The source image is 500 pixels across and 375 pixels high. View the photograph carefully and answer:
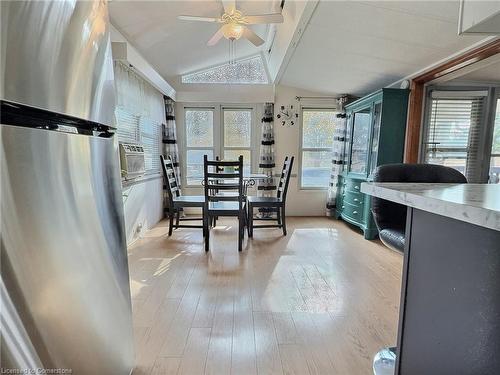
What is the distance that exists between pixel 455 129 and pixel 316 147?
2.08m

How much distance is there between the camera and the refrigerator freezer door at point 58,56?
672 millimetres

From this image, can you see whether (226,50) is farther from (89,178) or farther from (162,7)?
(89,178)

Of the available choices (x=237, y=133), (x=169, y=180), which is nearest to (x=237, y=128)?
(x=237, y=133)

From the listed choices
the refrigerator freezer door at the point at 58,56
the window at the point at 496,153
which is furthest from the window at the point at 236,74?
the refrigerator freezer door at the point at 58,56

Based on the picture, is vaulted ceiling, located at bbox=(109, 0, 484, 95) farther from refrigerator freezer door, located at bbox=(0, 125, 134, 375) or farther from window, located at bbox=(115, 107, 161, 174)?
refrigerator freezer door, located at bbox=(0, 125, 134, 375)

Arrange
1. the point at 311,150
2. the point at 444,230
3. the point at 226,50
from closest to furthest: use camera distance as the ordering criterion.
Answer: the point at 444,230 → the point at 226,50 → the point at 311,150

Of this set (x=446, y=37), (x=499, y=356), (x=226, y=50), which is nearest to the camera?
(x=499, y=356)

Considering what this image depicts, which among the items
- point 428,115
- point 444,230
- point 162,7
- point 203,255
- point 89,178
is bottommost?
point 203,255

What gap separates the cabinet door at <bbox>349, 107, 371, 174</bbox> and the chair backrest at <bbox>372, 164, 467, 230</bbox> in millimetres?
2390

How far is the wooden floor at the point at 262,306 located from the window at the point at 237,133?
212 centimetres

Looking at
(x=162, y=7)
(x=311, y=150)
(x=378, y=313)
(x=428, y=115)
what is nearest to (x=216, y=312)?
(x=378, y=313)

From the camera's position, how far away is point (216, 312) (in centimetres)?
195

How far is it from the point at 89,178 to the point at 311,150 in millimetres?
4510

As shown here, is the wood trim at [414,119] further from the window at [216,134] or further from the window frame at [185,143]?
the window frame at [185,143]
